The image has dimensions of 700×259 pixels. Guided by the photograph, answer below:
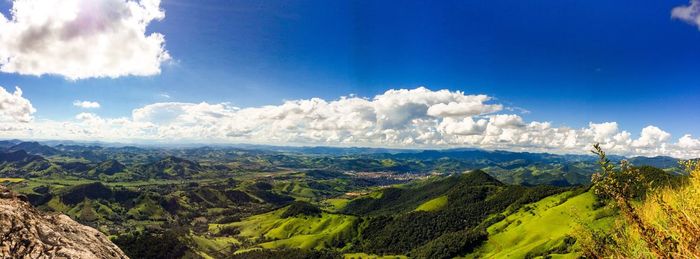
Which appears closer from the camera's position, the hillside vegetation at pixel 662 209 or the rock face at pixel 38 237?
the hillside vegetation at pixel 662 209

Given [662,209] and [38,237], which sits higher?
[662,209]

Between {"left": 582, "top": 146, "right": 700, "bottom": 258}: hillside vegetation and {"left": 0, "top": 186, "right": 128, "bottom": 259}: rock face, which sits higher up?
{"left": 582, "top": 146, "right": 700, "bottom": 258}: hillside vegetation

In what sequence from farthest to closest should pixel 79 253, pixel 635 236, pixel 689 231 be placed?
1. pixel 635 236
2. pixel 79 253
3. pixel 689 231

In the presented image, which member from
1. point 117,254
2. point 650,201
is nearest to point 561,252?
point 650,201

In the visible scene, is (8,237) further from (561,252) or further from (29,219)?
(561,252)

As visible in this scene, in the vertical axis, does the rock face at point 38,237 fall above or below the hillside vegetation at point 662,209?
below

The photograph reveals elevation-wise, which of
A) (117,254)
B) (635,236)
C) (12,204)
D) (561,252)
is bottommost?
(561,252)

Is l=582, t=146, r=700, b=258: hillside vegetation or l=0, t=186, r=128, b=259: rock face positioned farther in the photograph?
l=0, t=186, r=128, b=259: rock face

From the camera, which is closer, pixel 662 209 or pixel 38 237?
pixel 662 209
